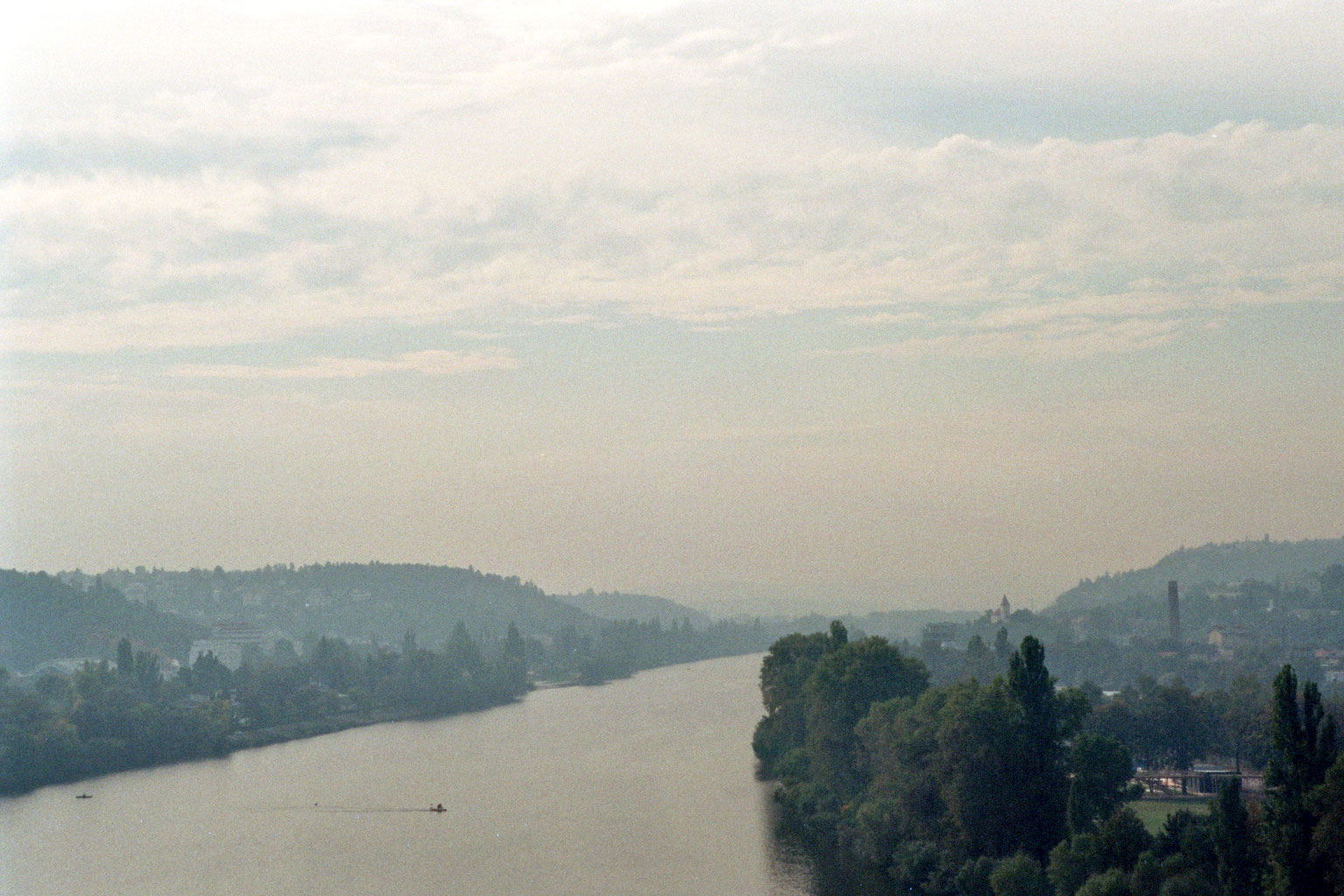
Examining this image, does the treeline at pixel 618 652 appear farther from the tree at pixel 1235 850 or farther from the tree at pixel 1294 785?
the tree at pixel 1294 785

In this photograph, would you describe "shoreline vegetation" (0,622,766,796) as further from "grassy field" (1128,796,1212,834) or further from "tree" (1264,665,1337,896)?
"tree" (1264,665,1337,896)

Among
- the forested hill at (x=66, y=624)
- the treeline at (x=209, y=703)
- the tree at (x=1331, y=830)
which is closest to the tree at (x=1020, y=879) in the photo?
the tree at (x=1331, y=830)

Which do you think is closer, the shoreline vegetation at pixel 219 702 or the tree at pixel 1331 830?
the tree at pixel 1331 830

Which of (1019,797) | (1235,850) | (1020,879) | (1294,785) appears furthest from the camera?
(1019,797)

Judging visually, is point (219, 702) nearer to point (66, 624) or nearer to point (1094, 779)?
point (66, 624)

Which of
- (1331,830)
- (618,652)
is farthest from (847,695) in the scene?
(618,652)

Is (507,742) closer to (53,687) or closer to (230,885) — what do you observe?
(53,687)

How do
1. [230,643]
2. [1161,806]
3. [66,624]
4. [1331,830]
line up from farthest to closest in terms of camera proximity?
[230,643] < [66,624] < [1161,806] < [1331,830]
